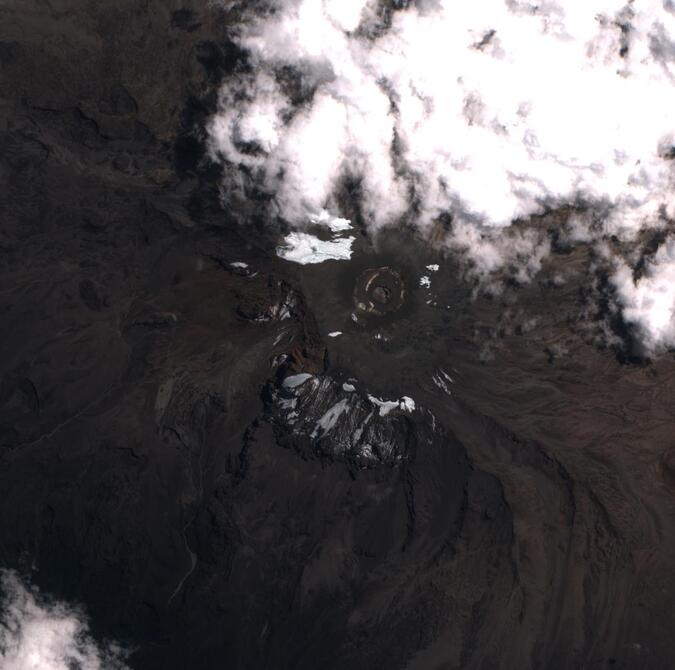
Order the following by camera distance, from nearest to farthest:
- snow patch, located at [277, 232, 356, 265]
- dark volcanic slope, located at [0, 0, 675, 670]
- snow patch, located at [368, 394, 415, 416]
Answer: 1. dark volcanic slope, located at [0, 0, 675, 670]
2. snow patch, located at [368, 394, 415, 416]
3. snow patch, located at [277, 232, 356, 265]

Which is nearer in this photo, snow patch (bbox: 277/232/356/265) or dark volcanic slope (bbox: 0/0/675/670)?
dark volcanic slope (bbox: 0/0/675/670)

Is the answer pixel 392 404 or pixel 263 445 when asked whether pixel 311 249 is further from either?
pixel 263 445

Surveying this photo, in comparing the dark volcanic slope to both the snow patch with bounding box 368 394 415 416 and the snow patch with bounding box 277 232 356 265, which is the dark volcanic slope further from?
the snow patch with bounding box 277 232 356 265

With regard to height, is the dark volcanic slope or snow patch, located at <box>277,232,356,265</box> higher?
snow patch, located at <box>277,232,356,265</box>

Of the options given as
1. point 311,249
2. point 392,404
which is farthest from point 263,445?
point 311,249

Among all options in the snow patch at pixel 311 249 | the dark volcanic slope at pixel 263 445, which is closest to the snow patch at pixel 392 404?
the dark volcanic slope at pixel 263 445

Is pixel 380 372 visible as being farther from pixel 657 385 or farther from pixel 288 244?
pixel 657 385

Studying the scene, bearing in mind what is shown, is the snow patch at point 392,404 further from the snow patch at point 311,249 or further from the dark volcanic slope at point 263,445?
the snow patch at point 311,249

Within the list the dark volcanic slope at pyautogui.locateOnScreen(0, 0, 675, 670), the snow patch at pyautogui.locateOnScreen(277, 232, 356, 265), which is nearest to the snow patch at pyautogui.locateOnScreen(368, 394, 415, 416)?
the dark volcanic slope at pyautogui.locateOnScreen(0, 0, 675, 670)
